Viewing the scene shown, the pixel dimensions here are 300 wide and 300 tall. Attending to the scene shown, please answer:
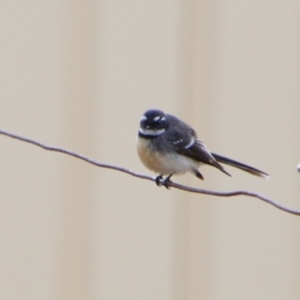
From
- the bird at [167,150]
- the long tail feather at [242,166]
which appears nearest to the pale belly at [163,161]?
the bird at [167,150]

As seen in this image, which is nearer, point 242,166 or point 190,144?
point 242,166

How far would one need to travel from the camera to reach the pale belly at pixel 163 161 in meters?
3.20

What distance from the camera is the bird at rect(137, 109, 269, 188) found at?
3.20 m

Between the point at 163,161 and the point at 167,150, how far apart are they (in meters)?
0.06

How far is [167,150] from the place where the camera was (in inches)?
127

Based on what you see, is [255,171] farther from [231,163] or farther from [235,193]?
[235,193]

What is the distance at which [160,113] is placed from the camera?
3326mm

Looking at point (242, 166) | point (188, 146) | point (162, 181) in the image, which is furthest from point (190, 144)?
point (242, 166)

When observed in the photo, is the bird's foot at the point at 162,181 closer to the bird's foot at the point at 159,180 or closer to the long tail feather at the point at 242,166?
the bird's foot at the point at 159,180

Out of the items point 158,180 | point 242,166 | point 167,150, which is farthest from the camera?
point 167,150

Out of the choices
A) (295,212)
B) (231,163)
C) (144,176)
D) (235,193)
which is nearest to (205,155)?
(231,163)

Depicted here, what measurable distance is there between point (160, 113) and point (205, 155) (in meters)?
0.33

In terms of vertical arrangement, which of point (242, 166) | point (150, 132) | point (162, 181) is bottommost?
point (162, 181)

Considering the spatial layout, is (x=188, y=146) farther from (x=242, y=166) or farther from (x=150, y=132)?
(x=242, y=166)
